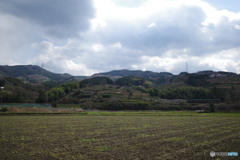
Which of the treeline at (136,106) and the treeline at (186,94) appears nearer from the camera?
the treeline at (136,106)

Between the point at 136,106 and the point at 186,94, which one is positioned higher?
the point at 186,94

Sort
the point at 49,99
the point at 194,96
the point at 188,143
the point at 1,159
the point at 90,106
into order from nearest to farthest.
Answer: the point at 1,159 → the point at 188,143 → the point at 90,106 → the point at 49,99 → the point at 194,96

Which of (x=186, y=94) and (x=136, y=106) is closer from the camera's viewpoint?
(x=136, y=106)

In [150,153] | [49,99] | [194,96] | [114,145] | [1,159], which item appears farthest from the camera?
[194,96]

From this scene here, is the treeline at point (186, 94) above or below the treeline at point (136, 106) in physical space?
above

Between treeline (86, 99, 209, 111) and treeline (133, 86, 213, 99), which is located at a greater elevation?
treeline (133, 86, 213, 99)

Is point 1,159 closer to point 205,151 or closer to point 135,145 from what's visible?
point 135,145

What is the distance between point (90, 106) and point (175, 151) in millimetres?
102839

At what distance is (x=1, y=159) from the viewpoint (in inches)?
525

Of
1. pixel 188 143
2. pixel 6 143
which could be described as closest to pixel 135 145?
pixel 188 143

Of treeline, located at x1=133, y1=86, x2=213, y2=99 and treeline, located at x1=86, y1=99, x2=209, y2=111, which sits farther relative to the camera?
treeline, located at x1=133, y1=86, x2=213, y2=99

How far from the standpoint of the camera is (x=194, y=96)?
166 metres

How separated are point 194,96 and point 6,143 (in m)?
169

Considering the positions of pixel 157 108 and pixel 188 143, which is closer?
pixel 188 143
